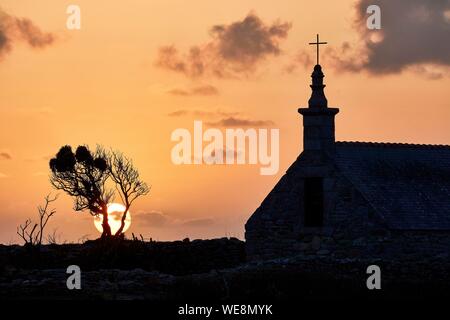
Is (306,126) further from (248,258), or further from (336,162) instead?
(248,258)

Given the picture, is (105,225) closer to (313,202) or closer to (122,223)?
(122,223)

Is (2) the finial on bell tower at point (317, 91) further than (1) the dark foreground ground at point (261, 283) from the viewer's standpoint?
Yes

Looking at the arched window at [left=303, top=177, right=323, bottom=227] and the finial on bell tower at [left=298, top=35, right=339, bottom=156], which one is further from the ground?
the finial on bell tower at [left=298, top=35, right=339, bottom=156]

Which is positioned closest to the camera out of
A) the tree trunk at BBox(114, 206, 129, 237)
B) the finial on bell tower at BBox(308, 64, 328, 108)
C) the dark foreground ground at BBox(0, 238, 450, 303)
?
the dark foreground ground at BBox(0, 238, 450, 303)

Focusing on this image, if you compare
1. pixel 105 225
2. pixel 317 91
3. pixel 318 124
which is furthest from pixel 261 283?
pixel 105 225

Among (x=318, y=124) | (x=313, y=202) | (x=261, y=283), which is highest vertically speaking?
(x=318, y=124)

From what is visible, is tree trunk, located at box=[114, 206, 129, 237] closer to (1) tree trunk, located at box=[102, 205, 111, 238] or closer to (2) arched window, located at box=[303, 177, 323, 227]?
(1) tree trunk, located at box=[102, 205, 111, 238]

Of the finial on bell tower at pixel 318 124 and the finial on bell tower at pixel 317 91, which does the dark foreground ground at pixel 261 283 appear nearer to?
the finial on bell tower at pixel 318 124

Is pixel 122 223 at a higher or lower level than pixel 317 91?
lower

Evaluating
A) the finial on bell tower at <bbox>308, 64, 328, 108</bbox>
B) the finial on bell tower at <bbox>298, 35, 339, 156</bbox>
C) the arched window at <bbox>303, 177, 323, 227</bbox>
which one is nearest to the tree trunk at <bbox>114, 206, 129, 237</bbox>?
the arched window at <bbox>303, 177, 323, 227</bbox>

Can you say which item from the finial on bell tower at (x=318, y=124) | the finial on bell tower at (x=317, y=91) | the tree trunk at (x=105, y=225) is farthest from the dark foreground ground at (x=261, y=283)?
the tree trunk at (x=105, y=225)

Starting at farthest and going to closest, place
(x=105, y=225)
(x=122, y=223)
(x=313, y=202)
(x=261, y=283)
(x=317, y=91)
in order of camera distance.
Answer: (x=105, y=225) < (x=122, y=223) < (x=317, y=91) < (x=313, y=202) < (x=261, y=283)

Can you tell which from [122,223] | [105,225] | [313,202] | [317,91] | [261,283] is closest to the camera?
[261,283]
